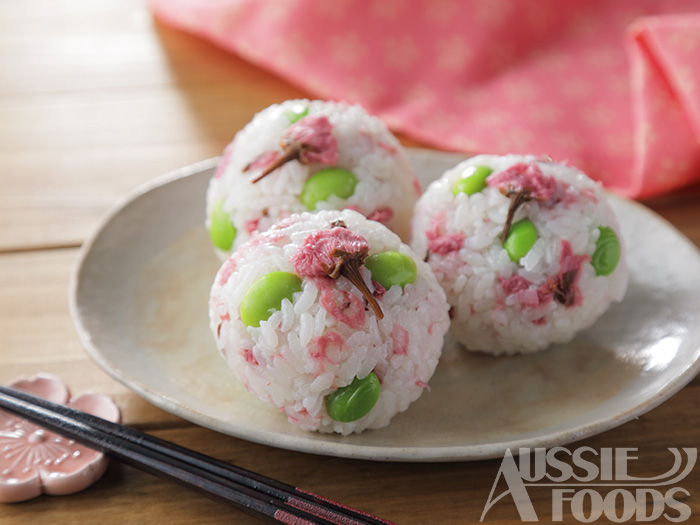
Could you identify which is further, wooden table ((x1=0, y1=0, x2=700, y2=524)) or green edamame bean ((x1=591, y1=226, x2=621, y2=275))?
green edamame bean ((x1=591, y1=226, x2=621, y2=275))

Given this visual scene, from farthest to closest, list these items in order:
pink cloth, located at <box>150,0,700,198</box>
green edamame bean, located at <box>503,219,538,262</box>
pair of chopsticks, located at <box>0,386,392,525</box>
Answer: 1. pink cloth, located at <box>150,0,700,198</box>
2. green edamame bean, located at <box>503,219,538,262</box>
3. pair of chopsticks, located at <box>0,386,392,525</box>

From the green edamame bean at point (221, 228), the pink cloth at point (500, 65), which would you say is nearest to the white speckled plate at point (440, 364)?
the green edamame bean at point (221, 228)

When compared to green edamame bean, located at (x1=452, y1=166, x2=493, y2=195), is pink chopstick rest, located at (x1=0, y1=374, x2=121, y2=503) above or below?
below

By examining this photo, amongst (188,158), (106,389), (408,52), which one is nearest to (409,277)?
(106,389)

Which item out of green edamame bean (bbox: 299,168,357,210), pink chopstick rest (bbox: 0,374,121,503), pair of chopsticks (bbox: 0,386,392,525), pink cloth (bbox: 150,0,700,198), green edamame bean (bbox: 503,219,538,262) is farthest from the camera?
pink cloth (bbox: 150,0,700,198)

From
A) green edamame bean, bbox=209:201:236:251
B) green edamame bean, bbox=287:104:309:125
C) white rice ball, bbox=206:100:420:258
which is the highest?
green edamame bean, bbox=287:104:309:125

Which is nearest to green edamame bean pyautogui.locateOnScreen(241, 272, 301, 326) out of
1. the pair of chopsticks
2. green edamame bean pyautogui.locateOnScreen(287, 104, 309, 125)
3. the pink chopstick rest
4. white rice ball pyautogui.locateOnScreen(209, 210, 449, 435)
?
white rice ball pyautogui.locateOnScreen(209, 210, 449, 435)

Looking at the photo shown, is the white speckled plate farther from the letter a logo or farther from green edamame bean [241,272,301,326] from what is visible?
green edamame bean [241,272,301,326]
